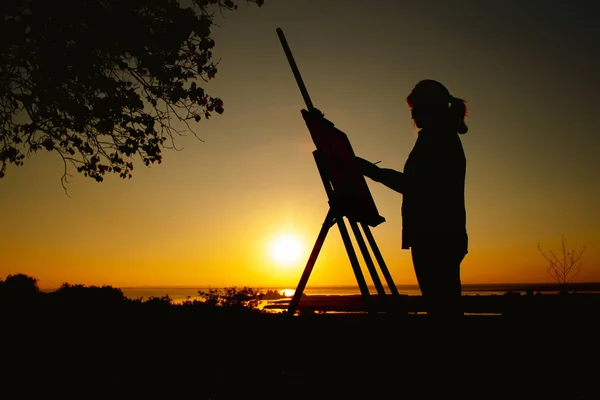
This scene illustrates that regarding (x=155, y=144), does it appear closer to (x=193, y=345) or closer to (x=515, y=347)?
(x=193, y=345)

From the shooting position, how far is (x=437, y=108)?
4738 mm

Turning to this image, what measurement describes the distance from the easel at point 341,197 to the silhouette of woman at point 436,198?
5.02ft

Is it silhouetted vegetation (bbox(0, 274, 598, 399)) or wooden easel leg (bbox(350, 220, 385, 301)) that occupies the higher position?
wooden easel leg (bbox(350, 220, 385, 301))

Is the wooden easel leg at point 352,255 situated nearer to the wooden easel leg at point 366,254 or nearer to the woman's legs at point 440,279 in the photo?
the wooden easel leg at point 366,254

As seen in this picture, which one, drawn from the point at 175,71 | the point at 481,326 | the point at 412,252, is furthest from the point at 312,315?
the point at 175,71

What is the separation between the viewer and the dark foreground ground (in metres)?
4.02

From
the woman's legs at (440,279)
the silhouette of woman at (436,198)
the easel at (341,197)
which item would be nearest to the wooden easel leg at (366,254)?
the easel at (341,197)

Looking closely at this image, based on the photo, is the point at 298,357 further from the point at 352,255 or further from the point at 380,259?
the point at 380,259

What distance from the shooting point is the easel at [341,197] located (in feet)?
20.9

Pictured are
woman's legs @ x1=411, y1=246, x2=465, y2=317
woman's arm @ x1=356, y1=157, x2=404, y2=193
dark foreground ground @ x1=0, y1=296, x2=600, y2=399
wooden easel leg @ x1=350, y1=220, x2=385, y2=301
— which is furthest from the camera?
wooden easel leg @ x1=350, y1=220, x2=385, y2=301

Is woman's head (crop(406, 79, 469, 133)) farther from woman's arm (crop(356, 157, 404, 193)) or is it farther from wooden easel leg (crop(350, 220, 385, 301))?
wooden easel leg (crop(350, 220, 385, 301))

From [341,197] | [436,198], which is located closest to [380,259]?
[341,197]

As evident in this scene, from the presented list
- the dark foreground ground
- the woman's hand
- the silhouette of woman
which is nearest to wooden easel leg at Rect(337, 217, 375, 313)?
the dark foreground ground

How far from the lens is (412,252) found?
15.0 feet
